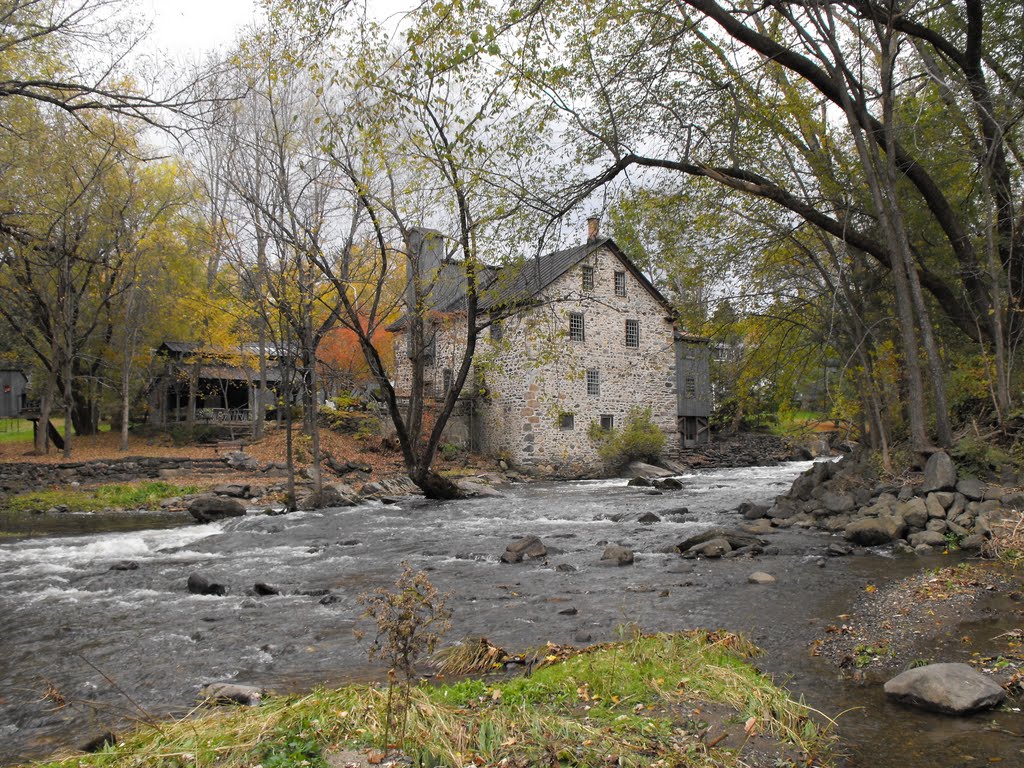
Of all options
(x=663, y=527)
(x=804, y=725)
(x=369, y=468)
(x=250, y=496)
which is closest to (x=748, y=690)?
(x=804, y=725)

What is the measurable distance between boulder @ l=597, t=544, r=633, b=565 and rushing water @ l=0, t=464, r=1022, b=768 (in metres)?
0.20

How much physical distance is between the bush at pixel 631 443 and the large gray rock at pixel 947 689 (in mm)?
25448

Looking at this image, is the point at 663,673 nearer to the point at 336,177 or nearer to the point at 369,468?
the point at 336,177

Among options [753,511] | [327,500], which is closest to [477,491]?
[327,500]

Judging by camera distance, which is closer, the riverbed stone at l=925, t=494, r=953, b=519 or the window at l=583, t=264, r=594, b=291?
the riverbed stone at l=925, t=494, r=953, b=519

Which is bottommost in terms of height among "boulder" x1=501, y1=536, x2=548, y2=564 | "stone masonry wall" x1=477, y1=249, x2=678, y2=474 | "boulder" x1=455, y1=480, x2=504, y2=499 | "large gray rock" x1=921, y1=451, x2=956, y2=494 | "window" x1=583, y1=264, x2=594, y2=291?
"boulder" x1=455, y1=480, x2=504, y2=499

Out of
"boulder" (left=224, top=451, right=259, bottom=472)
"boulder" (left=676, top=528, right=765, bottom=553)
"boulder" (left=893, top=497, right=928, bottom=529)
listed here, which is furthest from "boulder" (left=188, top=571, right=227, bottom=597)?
"boulder" (left=224, top=451, right=259, bottom=472)

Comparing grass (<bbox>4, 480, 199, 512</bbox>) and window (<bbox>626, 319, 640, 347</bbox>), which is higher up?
window (<bbox>626, 319, 640, 347</bbox>)

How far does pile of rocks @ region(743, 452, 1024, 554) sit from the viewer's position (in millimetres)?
9891

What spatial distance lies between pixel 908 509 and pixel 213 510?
1419 cm

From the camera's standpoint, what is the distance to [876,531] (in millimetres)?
10445

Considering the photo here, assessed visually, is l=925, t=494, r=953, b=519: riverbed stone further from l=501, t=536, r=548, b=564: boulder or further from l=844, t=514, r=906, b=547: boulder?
l=501, t=536, r=548, b=564: boulder

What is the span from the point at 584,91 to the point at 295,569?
31.2 ft

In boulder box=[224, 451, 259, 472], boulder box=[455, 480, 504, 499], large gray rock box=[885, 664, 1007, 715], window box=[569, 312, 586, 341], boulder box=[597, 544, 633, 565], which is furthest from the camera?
window box=[569, 312, 586, 341]
